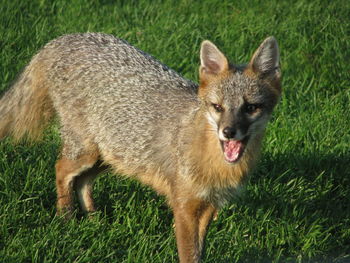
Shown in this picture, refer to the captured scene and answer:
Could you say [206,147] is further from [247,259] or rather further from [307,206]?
[307,206]

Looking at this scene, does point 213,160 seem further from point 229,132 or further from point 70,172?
point 70,172

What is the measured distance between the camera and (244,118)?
13.8 ft

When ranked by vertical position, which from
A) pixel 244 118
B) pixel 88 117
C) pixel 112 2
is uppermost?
pixel 244 118

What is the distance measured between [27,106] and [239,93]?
183 cm

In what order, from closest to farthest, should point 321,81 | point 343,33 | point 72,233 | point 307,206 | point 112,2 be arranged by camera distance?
1. point 72,233
2. point 307,206
3. point 321,81
4. point 343,33
5. point 112,2

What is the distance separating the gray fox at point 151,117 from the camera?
4.37 meters

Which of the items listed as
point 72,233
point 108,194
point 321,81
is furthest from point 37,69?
point 321,81

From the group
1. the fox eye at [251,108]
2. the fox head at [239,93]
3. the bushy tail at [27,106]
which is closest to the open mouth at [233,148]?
the fox head at [239,93]

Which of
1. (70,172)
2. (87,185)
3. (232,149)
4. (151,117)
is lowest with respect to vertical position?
(87,185)

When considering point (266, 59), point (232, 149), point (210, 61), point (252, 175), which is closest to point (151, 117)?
point (210, 61)

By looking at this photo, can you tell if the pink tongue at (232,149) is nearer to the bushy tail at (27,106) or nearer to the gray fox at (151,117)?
the gray fox at (151,117)

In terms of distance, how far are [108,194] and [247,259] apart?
1262 mm

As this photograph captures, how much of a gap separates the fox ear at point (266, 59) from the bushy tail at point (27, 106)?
1692 millimetres

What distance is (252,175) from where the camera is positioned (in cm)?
558
